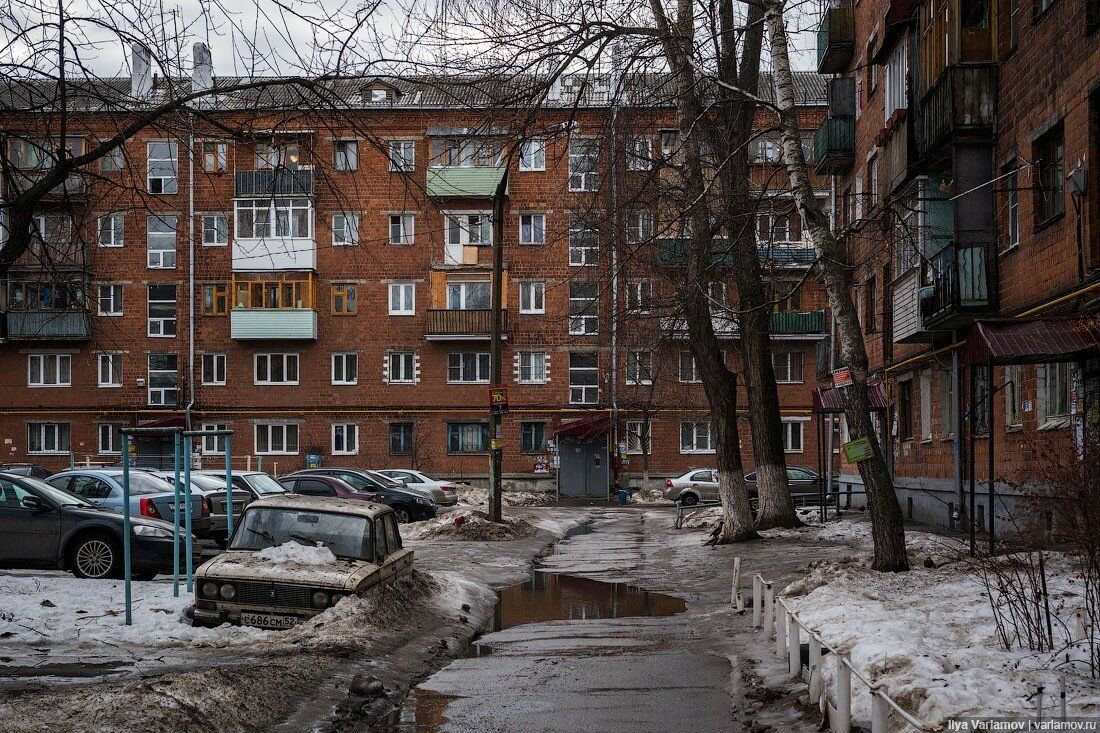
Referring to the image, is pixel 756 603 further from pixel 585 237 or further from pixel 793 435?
pixel 793 435

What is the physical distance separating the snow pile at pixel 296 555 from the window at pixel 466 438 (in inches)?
1572

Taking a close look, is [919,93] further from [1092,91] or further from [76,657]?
[76,657]

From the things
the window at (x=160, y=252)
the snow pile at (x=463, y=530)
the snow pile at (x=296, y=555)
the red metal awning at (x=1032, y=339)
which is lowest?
the snow pile at (x=463, y=530)

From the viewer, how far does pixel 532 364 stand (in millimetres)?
52938

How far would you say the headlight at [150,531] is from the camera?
15.8 metres

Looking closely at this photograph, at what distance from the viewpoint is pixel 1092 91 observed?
1644 centimetres

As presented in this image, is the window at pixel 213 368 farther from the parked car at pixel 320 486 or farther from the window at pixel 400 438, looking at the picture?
the parked car at pixel 320 486

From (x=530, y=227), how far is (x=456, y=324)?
18.9ft

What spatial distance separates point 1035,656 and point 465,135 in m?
6.45

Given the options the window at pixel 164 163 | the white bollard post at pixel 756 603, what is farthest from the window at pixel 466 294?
the white bollard post at pixel 756 603

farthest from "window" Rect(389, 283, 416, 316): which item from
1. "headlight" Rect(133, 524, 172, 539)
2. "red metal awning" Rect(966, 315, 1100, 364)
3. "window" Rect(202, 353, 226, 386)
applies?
"red metal awning" Rect(966, 315, 1100, 364)

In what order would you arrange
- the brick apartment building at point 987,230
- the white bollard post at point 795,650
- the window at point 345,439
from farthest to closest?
the window at point 345,439 → the brick apartment building at point 987,230 → the white bollard post at point 795,650

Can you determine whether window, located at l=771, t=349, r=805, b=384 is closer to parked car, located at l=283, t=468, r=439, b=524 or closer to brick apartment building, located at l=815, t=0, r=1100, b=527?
brick apartment building, located at l=815, t=0, r=1100, b=527

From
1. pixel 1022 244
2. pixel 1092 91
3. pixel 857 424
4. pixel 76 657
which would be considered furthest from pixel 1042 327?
pixel 76 657
